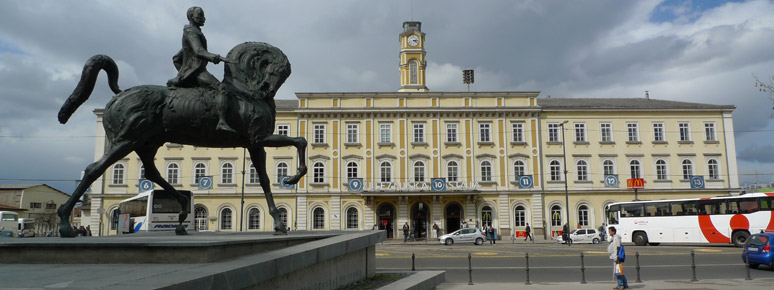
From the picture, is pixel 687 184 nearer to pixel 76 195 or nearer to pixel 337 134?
pixel 337 134

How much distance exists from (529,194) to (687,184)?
12911mm

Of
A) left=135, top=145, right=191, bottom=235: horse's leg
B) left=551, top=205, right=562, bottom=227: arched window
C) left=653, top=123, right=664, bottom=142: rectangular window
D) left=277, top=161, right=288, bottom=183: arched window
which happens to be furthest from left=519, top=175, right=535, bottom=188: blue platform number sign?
left=135, top=145, right=191, bottom=235: horse's leg

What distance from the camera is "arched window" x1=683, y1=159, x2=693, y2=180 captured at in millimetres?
43062

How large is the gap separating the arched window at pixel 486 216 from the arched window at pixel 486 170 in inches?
87.5

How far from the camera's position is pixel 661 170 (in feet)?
142

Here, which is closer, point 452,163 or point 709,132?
point 452,163

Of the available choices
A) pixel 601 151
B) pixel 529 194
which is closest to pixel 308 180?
pixel 529 194

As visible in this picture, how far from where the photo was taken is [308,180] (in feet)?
139

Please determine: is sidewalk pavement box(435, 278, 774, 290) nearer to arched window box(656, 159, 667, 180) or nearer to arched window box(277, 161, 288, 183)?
arched window box(277, 161, 288, 183)

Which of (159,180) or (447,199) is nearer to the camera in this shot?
(159,180)

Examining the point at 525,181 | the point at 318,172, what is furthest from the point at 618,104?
the point at 318,172

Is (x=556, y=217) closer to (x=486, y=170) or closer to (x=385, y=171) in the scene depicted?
(x=486, y=170)

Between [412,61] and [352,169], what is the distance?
12.5 meters

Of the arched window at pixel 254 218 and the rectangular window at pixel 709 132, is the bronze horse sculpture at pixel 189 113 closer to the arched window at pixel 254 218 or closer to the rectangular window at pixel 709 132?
the arched window at pixel 254 218
